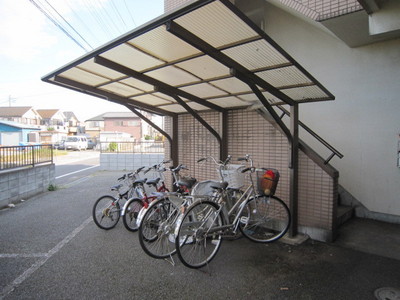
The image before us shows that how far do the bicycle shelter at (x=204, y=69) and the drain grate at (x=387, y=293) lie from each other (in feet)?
4.97

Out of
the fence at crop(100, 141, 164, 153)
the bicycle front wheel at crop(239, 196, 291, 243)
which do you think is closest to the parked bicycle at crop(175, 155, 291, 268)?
the bicycle front wheel at crop(239, 196, 291, 243)

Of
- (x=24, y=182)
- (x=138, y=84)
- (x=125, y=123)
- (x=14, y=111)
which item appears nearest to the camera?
(x=138, y=84)

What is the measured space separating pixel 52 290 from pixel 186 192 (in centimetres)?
227

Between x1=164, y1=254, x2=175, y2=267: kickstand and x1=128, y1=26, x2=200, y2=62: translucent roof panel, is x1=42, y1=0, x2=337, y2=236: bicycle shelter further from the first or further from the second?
x1=164, y1=254, x2=175, y2=267: kickstand

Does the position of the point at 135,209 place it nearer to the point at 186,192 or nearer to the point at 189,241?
the point at 186,192

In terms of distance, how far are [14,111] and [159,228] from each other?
57.9m

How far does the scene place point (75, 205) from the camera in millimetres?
6551

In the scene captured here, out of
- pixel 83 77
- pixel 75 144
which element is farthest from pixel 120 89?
pixel 75 144

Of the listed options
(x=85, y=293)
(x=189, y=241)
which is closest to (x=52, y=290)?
(x=85, y=293)

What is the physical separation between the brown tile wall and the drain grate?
1.29 metres

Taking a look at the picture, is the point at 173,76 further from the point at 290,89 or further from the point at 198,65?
the point at 290,89

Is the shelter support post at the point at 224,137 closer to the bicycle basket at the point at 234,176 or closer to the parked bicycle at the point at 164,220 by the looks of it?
the bicycle basket at the point at 234,176

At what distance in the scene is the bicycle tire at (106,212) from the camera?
15.5 feet

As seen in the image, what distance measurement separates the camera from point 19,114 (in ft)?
154
